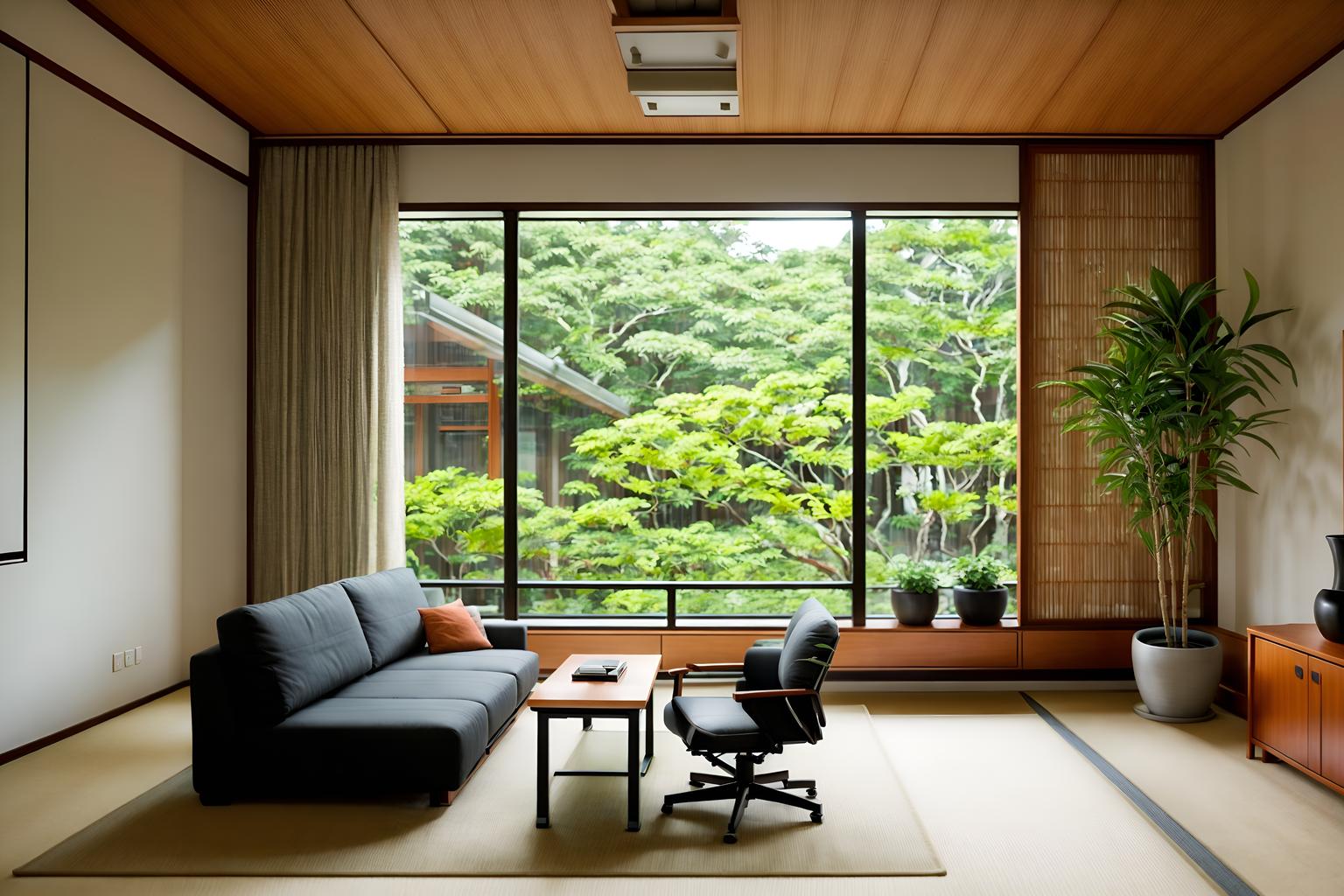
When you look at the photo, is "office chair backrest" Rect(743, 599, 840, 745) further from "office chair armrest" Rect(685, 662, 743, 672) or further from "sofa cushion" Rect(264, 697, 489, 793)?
"sofa cushion" Rect(264, 697, 489, 793)

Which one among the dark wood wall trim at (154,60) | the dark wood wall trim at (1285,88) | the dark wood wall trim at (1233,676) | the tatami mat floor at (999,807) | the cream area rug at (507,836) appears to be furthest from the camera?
the dark wood wall trim at (1233,676)

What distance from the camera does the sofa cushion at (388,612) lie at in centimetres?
420

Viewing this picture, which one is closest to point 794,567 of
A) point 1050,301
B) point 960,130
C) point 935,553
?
point 935,553

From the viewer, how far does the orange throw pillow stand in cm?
452

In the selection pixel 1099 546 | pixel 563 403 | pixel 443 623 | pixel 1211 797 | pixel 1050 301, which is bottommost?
pixel 1211 797

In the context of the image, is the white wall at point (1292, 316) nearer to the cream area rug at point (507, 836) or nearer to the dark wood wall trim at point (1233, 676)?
the dark wood wall trim at point (1233, 676)

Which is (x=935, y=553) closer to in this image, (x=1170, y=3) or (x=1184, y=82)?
(x=1184, y=82)

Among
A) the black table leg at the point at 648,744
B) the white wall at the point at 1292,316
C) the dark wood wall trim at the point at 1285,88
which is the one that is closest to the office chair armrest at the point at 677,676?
the black table leg at the point at 648,744

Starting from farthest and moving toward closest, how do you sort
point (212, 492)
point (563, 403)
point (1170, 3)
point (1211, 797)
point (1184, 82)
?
point (563, 403) → point (212, 492) → point (1184, 82) → point (1170, 3) → point (1211, 797)

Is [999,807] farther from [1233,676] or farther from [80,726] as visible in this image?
[80,726]

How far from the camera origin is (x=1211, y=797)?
3490 mm

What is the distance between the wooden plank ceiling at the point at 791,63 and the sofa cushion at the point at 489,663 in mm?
2983

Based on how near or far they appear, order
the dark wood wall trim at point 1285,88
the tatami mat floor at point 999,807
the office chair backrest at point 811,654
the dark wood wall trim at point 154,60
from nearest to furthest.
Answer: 1. the tatami mat floor at point 999,807
2. the office chair backrest at point 811,654
3. the dark wood wall trim at point 154,60
4. the dark wood wall trim at point 1285,88

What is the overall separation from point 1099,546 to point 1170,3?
118 inches
